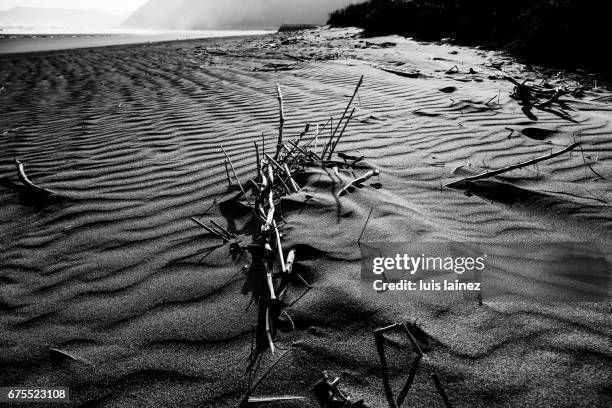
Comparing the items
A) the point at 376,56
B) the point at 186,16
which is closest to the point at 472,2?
the point at 376,56

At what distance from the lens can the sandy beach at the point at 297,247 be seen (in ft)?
3.92

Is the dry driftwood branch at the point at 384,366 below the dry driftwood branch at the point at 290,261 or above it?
below

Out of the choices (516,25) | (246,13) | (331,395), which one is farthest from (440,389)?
(246,13)

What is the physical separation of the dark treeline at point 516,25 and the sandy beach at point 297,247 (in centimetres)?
289

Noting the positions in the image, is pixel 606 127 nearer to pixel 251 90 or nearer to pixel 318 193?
pixel 318 193

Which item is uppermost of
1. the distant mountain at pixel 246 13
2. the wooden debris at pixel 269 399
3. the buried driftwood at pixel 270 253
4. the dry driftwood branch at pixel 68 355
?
the distant mountain at pixel 246 13

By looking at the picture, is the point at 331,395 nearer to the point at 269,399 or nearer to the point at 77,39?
the point at 269,399

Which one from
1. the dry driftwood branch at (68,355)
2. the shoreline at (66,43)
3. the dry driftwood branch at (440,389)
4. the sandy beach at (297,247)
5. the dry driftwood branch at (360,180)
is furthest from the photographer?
the shoreline at (66,43)

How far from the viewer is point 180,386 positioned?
120 cm

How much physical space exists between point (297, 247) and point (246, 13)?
118742 mm

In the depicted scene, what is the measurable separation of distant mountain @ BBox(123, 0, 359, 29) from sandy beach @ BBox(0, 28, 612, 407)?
2291 inches

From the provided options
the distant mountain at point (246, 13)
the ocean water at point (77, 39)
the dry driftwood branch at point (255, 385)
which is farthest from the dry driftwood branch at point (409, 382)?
the distant mountain at point (246, 13)

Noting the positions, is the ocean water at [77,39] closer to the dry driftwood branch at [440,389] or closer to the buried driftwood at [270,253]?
the buried driftwood at [270,253]

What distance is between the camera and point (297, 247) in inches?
70.7
